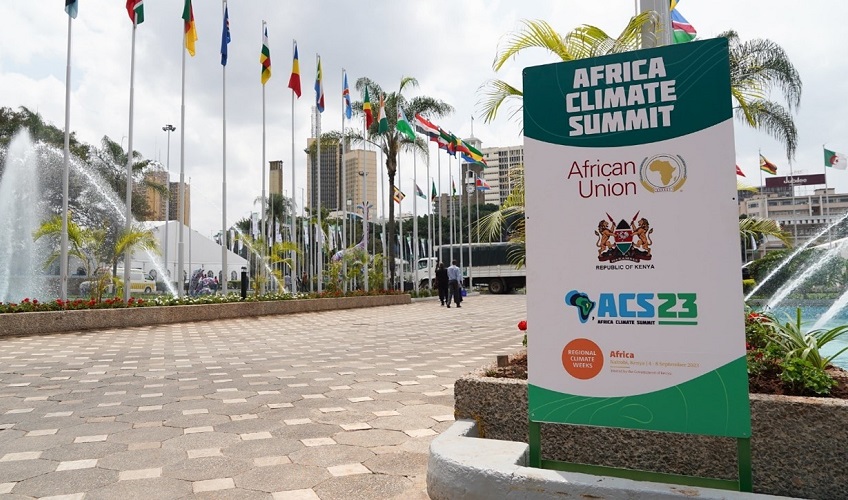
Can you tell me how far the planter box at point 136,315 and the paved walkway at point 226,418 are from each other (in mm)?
2412

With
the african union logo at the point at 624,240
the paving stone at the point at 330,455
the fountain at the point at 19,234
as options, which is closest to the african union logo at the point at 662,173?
the african union logo at the point at 624,240

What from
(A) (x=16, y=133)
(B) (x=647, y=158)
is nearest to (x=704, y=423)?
(B) (x=647, y=158)

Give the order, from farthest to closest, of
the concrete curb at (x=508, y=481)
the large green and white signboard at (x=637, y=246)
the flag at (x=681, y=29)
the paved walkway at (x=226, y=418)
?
the flag at (x=681, y=29)
the paved walkway at (x=226, y=418)
the large green and white signboard at (x=637, y=246)
the concrete curb at (x=508, y=481)

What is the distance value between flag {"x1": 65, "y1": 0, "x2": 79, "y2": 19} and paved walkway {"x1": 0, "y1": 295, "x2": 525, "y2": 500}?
971cm

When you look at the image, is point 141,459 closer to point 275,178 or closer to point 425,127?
point 425,127

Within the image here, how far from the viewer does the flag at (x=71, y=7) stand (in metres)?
15.0

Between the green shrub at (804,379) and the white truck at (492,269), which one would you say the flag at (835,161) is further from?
the green shrub at (804,379)

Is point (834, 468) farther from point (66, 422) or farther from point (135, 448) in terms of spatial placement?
point (66, 422)

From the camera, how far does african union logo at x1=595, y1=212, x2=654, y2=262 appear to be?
259cm

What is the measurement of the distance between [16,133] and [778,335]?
36902 mm

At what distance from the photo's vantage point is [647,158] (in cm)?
262

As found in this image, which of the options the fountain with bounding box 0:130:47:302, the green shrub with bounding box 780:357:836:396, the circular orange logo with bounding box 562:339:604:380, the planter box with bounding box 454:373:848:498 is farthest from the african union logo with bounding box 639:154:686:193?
the fountain with bounding box 0:130:47:302

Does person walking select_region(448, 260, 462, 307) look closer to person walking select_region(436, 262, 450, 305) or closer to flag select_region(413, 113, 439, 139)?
person walking select_region(436, 262, 450, 305)

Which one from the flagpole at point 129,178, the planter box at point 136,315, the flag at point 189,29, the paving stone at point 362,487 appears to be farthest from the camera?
the flag at point 189,29
